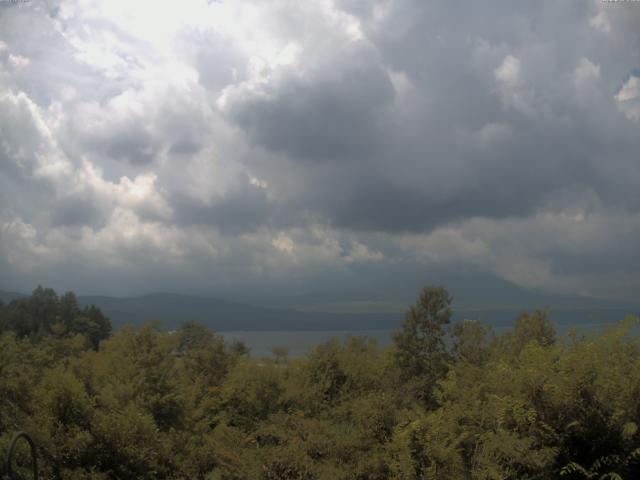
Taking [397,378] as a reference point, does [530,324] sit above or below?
above

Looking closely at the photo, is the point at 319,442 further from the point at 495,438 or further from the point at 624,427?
the point at 624,427

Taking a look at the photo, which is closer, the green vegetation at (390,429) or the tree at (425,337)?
the green vegetation at (390,429)

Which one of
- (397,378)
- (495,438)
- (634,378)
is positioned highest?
(634,378)

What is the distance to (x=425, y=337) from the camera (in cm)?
3991

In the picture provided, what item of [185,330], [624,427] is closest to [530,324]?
[624,427]

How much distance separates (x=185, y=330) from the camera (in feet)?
208

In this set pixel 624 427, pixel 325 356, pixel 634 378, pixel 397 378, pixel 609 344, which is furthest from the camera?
pixel 397 378

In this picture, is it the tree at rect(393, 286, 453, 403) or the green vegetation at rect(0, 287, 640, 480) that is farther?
the tree at rect(393, 286, 453, 403)

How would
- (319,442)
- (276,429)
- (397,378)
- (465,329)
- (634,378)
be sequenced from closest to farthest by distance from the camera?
(634,378)
(319,442)
(276,429)
(397,378)
(465,329)

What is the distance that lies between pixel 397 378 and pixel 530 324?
8752 mm

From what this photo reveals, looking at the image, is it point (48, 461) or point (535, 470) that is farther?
point (48, 461)

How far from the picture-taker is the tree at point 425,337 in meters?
38.2

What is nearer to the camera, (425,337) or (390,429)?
(390,429)

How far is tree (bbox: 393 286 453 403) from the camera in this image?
3816 cm
